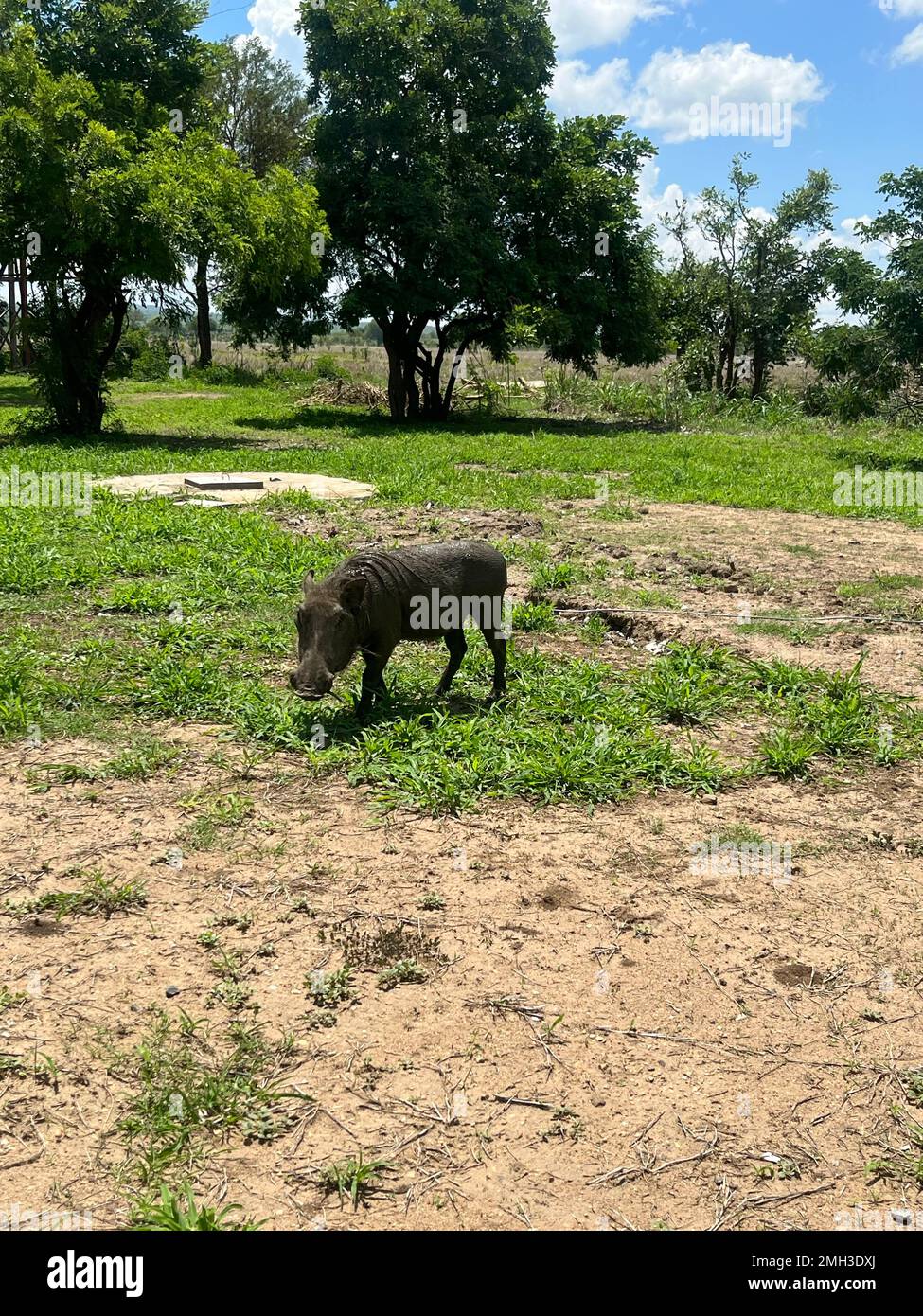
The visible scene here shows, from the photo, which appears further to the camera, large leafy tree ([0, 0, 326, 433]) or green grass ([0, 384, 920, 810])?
large leafy tree ([0, 0, 326, 433])

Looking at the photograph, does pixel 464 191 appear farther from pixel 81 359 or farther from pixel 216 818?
pixel 216 818

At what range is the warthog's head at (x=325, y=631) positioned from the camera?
4.97m

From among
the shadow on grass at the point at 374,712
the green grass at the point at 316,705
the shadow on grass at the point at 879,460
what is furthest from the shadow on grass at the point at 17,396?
the shadow on grass at the point at 374,712

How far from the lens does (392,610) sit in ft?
17.7

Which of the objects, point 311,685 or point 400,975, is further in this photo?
point 311,685

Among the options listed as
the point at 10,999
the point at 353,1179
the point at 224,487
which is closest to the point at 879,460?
the point at 224,487

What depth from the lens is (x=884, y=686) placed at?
259 inches

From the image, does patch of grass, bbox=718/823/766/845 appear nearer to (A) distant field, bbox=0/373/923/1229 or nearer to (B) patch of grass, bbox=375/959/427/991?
(A) distant field, bbox=0/373/923/1229

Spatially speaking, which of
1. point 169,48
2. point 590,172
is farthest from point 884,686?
point 590,172

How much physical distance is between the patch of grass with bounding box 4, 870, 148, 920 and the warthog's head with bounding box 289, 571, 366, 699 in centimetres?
129

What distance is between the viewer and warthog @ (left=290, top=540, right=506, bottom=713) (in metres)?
5.07

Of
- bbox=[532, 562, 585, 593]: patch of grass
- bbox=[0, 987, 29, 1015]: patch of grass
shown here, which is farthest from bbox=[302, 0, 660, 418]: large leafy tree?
bbox=[0, 987, 29, 1015]: patch of grass

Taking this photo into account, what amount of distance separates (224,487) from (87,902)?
9547 millimetres
